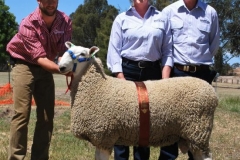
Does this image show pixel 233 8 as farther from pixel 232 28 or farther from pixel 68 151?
pixel 68 151

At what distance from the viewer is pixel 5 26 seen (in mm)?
56156

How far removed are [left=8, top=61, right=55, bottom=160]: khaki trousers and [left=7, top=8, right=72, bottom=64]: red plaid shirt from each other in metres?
0.21

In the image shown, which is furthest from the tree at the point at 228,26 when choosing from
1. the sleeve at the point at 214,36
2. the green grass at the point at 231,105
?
the sleeve at the point at 214,36

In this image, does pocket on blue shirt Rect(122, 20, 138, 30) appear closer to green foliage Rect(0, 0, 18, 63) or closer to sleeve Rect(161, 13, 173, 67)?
sleeve Rect(161, 13, 173, 67)

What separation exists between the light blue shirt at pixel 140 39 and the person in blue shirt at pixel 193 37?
128 millimetres

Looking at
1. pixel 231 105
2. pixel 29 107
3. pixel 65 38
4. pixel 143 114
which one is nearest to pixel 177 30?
pixel 143 114

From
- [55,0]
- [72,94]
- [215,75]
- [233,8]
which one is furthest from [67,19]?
[233,8]

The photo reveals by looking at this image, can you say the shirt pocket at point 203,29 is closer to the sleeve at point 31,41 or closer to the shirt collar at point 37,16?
the shirt collar at point 37,16

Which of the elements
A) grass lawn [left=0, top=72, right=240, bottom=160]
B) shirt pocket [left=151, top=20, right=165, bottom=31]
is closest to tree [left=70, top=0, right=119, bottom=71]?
grass lawn [left=0, top=72, right=240, bottom=160]

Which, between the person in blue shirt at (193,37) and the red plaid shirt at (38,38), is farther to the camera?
the person in blue shirt at (193,37)

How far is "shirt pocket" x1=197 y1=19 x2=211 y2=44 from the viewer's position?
16.6 ft

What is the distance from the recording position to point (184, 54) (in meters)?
5.10

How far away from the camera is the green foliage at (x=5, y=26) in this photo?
179 ft

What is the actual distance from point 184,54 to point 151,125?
1102 mm
